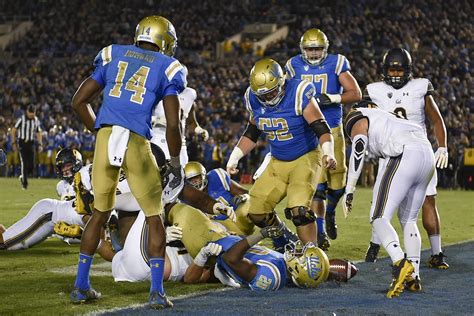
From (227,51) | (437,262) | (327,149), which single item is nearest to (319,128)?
(327,149)

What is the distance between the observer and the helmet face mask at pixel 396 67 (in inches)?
253

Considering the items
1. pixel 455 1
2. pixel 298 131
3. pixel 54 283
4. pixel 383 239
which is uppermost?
pixel 455 1

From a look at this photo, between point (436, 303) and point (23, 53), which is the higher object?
point (23, 53)

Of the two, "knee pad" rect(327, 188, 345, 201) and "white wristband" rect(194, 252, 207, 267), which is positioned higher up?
"knee pad" rect(327, 188, 345, 201)

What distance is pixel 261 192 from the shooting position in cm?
626

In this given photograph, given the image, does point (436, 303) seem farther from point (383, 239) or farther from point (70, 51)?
point (70, 51)

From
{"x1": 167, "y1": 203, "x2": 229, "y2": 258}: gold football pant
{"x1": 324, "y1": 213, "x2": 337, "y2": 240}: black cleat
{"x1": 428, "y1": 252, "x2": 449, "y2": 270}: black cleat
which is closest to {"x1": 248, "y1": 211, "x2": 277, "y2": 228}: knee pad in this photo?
{"x1": 167, "y1": 203, "x2": 229, "y2": 258}: gold football pant

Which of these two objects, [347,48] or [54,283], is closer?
[54,283]

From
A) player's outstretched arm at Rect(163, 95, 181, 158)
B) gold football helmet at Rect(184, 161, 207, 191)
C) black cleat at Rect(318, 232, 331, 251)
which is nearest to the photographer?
player's outstretched arm at Rect(163, 95, 181, 158)

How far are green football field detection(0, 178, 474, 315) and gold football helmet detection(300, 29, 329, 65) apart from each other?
1.67m

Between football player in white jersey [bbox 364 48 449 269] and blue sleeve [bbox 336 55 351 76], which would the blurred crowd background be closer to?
blue sleeve [bbox 336 55 351 76]

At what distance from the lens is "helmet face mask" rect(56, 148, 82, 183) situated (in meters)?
7.62

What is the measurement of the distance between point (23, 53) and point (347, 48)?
458 inches

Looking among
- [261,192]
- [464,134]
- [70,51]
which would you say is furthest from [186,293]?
[70,51]
